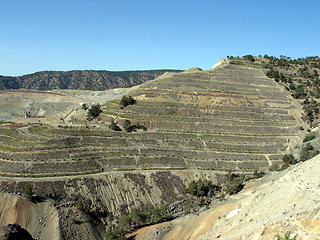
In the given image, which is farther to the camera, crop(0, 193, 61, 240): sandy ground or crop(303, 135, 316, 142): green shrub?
crop(303, 135, 316, 142): green shrub

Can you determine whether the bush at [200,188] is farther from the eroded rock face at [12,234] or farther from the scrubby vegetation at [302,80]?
the scrubby vegetation at [302,80]

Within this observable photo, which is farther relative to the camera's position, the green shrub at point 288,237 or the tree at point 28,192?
the tree at point 28,192

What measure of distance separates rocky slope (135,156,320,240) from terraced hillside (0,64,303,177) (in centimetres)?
1971

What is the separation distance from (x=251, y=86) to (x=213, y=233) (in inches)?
2770

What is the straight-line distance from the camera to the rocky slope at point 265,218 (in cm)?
2253

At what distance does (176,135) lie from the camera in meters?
68.0

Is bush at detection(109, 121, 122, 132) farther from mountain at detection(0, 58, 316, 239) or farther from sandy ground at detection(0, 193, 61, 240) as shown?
sandy ground at detection(0, 193, 61, 240)

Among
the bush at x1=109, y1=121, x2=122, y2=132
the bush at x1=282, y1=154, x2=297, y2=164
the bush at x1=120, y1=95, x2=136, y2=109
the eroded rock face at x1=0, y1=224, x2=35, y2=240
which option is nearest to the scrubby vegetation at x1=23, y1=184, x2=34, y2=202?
the eroded rock face at x1=0, y1=224, x2=35, y2=240

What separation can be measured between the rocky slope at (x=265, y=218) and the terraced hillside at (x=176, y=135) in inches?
776

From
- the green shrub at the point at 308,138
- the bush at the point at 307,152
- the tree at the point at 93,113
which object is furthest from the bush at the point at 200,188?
the green shrub at the point at 308,138

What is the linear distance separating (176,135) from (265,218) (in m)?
41.3

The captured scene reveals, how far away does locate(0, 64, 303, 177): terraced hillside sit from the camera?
5366cm

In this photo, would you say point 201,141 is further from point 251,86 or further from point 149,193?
point 251,86

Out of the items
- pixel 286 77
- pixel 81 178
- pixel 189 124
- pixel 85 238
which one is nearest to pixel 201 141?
pixel 189 124
